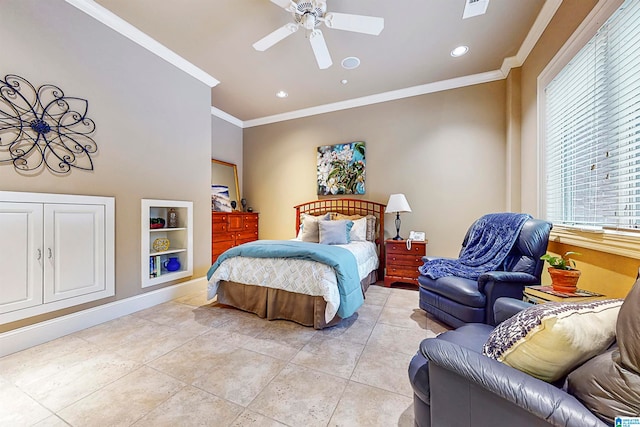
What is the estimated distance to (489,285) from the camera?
80.7 inches

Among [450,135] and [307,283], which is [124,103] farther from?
[450,135]

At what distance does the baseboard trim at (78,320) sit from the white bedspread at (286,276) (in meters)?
0.77

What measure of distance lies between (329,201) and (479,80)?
2.91m

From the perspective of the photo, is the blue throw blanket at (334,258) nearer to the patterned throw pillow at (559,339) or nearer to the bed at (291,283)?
the bed at (291,283)

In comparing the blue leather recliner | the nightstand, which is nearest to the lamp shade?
the nightstand

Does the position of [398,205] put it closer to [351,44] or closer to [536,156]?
[536,156]

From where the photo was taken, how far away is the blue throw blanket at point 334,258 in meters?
2.32

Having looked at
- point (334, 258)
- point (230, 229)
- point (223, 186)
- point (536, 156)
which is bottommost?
point (334, 258)

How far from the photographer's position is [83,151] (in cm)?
238

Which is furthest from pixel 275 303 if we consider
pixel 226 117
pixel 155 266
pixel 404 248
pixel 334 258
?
pixel 226 117

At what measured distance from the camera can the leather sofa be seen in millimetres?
677

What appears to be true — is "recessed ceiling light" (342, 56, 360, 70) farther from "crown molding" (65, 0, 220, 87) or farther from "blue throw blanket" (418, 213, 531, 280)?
"blue throw blanket" (418, 213, 531, 280)

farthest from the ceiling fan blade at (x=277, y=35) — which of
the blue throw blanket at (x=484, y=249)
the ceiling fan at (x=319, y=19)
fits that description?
the blue throw blanket at (x=484, y=249)

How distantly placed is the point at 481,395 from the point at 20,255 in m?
3.20
